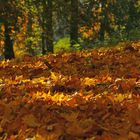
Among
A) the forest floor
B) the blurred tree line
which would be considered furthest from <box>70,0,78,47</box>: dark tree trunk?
the forest floor

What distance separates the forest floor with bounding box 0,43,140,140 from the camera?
444 cm

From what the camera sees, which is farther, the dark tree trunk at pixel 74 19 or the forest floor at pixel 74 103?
the dark tree trunk at pixel 74 19

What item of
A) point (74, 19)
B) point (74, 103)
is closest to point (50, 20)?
point (74, 19)

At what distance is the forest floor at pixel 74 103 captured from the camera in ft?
14.6

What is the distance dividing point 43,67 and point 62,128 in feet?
16.6

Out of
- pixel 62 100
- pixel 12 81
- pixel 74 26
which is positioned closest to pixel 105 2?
pixel 74 26

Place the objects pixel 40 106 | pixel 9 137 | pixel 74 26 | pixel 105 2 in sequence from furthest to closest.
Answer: pixel 105 2 < pixel 74 26 < pixel 40 106 < pixel 9 137

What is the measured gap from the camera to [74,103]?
5.59 m

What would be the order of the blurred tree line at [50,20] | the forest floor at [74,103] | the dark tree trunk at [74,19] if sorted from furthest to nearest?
1. the dark tree trunk at [74,19]
2. the blurred tree line at [50,20]
3. the forest floor at [74,103]

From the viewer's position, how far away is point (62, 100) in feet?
19.1

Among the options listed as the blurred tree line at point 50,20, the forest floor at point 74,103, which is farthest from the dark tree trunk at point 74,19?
the forest floor at point 74,103

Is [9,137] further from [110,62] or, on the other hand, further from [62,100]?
[110,62]

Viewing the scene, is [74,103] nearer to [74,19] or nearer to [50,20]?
[50,20]

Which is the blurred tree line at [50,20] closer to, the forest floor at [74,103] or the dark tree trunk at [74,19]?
the dark tree trunk at [74,19]
